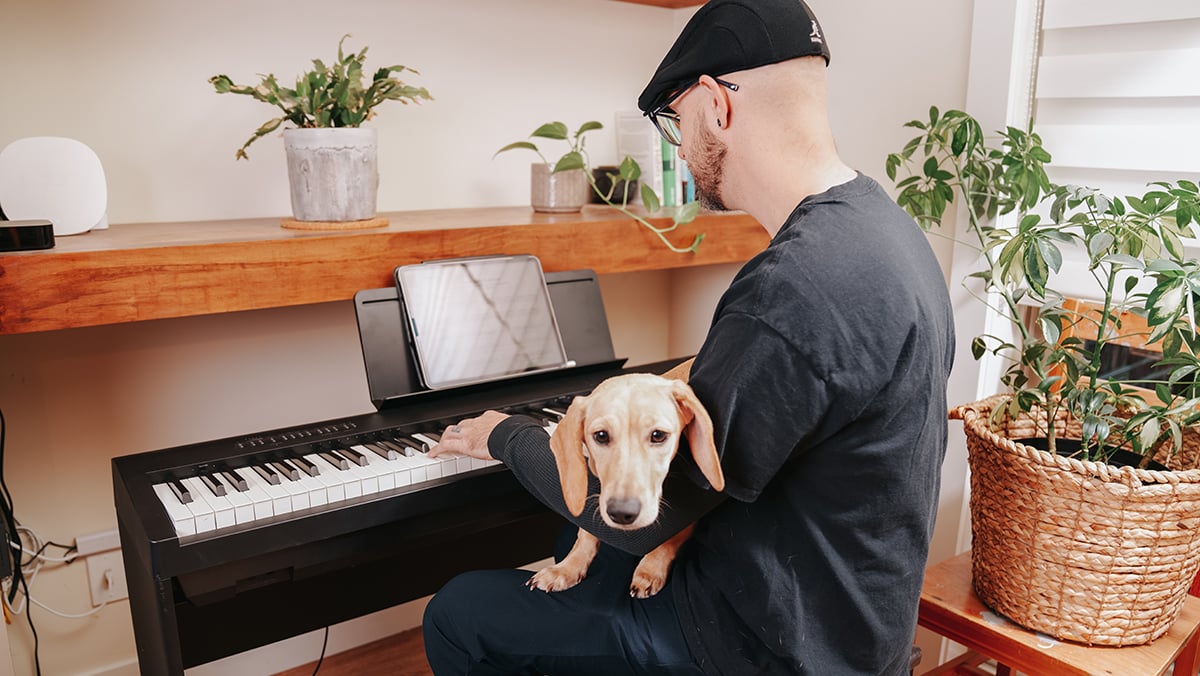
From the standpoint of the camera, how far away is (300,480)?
4.56 feet

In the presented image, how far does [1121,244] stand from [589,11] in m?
1.50

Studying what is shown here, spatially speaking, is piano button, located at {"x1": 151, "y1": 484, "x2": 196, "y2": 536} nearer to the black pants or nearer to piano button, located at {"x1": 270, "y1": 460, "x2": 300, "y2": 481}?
piano button, located at {"x1": 270, "y1": 460, "x2": 300, "y2": 481}

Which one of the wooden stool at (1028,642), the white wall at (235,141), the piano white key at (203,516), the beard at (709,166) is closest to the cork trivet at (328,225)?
the white wall at (235,141)

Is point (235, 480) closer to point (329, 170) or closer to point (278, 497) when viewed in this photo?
point (278, 497)

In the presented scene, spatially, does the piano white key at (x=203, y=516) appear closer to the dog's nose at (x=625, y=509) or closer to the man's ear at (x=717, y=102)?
the dog's nose at (x=625, y=509)

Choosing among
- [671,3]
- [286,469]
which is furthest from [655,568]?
[671,3]

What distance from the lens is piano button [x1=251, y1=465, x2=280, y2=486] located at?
1.39 meters

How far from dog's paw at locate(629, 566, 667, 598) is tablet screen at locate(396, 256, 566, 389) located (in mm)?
661

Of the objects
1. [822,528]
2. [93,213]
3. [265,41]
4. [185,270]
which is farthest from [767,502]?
[265,41]

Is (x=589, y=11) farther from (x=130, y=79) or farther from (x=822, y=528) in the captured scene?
(x=822, y=528)

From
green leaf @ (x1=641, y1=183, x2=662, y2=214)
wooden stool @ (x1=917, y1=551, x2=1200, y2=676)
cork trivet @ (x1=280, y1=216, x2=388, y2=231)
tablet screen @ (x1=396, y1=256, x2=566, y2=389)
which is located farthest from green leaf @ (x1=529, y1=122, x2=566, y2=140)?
wooden stool @ (x1=917, y1=551, x2=1200, y2=676)

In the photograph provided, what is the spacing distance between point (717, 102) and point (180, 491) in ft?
3.16

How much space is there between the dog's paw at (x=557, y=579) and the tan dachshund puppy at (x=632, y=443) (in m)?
0.26

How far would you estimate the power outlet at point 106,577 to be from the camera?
1975mm
